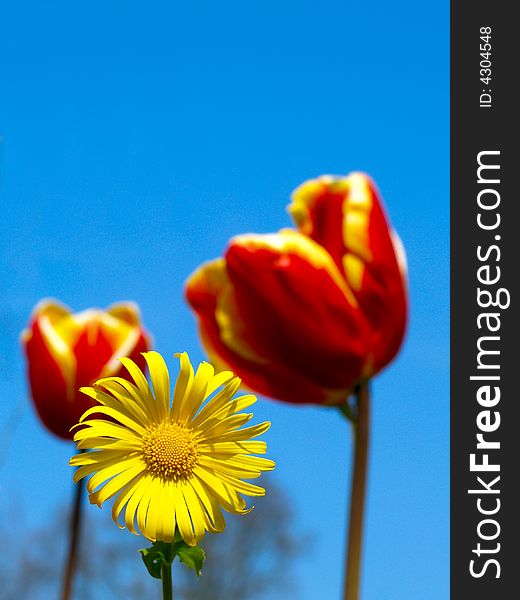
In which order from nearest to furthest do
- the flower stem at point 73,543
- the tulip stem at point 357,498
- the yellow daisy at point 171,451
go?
the yellow daisy at point 171,451, the tulip stem at point 357,498, the flower stem at point 73,543

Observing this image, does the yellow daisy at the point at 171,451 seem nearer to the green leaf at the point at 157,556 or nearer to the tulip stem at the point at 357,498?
the green leaf at the point at 157,556

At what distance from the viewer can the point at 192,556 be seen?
21 centimetres

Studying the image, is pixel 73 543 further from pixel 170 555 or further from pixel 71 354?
pixel 170 555

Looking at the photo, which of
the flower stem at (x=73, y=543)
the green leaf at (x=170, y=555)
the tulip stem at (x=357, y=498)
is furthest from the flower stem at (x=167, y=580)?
the flower stem at (x=73, y=543)

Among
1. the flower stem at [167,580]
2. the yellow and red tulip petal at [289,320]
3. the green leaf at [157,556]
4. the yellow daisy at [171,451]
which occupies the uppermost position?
the yellow and red tulip petal at [289,320]

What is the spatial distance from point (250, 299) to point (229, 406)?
0.37 metres

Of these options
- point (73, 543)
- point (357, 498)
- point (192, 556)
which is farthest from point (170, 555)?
point (73, 543)

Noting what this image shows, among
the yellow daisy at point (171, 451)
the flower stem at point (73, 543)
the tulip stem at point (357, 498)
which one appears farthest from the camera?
the flower stem at point (73, 543)

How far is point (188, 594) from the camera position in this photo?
1.58 m

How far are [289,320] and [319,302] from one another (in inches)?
1.0

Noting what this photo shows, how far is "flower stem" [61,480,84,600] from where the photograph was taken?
0.63 meters

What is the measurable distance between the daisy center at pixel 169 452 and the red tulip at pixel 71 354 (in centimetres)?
46

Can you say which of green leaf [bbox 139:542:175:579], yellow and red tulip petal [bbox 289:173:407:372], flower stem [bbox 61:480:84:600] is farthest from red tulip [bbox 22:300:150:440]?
green leaf [bbox 139:542:175:579]

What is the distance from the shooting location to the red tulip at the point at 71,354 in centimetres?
70
